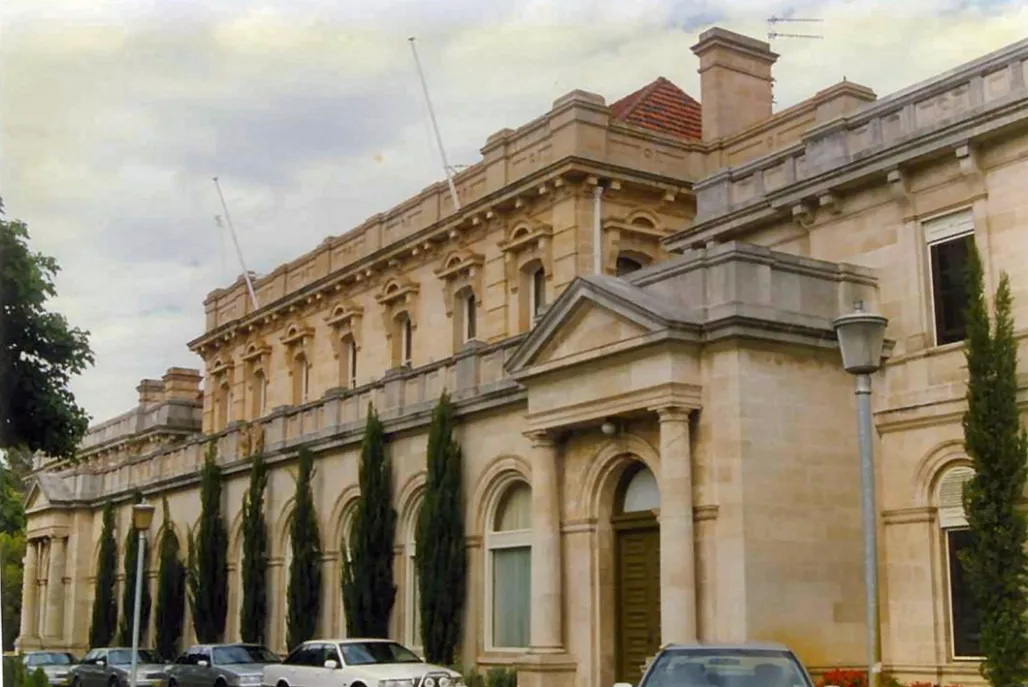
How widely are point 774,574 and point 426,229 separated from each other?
55.0 ft

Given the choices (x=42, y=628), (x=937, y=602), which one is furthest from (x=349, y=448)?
(x=42, y=628)

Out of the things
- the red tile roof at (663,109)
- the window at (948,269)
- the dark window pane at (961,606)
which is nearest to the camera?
the dark window pane at (961,606)

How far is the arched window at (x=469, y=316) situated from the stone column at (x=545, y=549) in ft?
35.3

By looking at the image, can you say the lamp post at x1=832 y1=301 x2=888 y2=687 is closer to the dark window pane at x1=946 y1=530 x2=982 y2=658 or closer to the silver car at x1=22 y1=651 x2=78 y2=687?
the dark window pane at x1=946 y1=530 x2=982 y2=658

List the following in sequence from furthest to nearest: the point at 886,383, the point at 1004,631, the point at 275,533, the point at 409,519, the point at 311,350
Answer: the point at 311,350 < the point at 275,533 < the point at 409,519 < the point at 886,383 < the point at 1004,631

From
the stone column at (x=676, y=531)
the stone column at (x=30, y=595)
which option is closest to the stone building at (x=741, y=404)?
the stone column at (x=676, y=531)

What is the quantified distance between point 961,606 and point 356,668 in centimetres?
938

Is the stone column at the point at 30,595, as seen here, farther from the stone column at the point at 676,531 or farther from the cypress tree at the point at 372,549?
the stone column at the point at 676,531

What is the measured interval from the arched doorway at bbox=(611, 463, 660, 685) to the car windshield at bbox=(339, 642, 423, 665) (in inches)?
140

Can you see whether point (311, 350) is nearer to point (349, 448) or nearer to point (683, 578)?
point (349, 448)

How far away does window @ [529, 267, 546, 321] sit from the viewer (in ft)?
105

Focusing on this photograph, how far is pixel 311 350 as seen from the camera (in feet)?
135

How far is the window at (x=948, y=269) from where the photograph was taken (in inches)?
826

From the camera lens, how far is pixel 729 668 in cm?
1344
